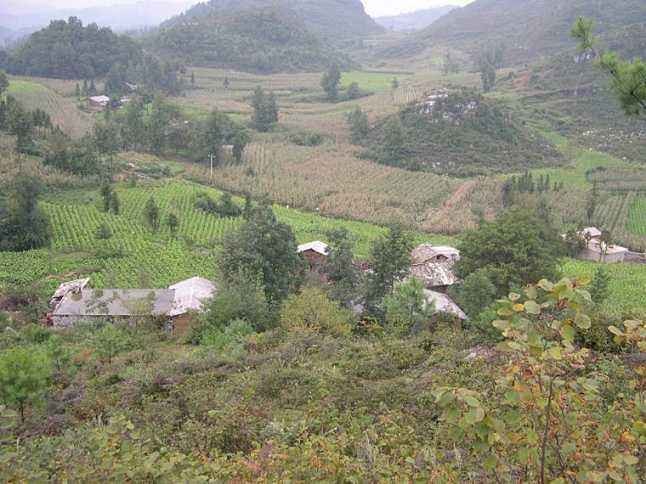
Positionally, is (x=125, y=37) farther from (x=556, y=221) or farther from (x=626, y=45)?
(x=556, y=221)

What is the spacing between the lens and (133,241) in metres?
27.5

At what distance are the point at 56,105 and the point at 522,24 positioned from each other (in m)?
102

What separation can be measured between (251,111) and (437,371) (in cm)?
5930

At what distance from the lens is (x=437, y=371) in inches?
401

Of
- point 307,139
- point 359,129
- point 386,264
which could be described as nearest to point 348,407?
point 386,264

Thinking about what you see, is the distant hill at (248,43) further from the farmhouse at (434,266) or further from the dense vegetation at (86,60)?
the farmhouse at (434,266)

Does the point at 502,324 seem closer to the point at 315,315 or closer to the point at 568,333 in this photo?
the point at 568,333

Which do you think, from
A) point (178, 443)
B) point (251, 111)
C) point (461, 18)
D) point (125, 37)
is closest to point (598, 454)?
point (178, 443)

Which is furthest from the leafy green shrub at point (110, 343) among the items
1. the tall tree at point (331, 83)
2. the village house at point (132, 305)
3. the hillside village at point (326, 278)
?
the tall tree at point (331, 83)

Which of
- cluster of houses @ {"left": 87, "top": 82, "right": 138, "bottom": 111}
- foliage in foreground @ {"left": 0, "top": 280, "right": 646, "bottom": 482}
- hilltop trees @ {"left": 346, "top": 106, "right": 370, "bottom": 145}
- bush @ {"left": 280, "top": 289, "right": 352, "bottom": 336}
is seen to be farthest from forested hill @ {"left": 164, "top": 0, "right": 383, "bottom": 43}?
foliage in foreground @ {"left": 0, "top": 280, "right": 646, "bottom": 482}

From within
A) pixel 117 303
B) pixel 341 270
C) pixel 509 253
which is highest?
pixel 509 253

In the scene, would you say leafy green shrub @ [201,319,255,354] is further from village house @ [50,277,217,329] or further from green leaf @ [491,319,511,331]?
green leaf @ [491,319,511,331]

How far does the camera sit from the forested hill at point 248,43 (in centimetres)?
9494

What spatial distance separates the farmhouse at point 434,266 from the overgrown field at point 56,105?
36521 mm
